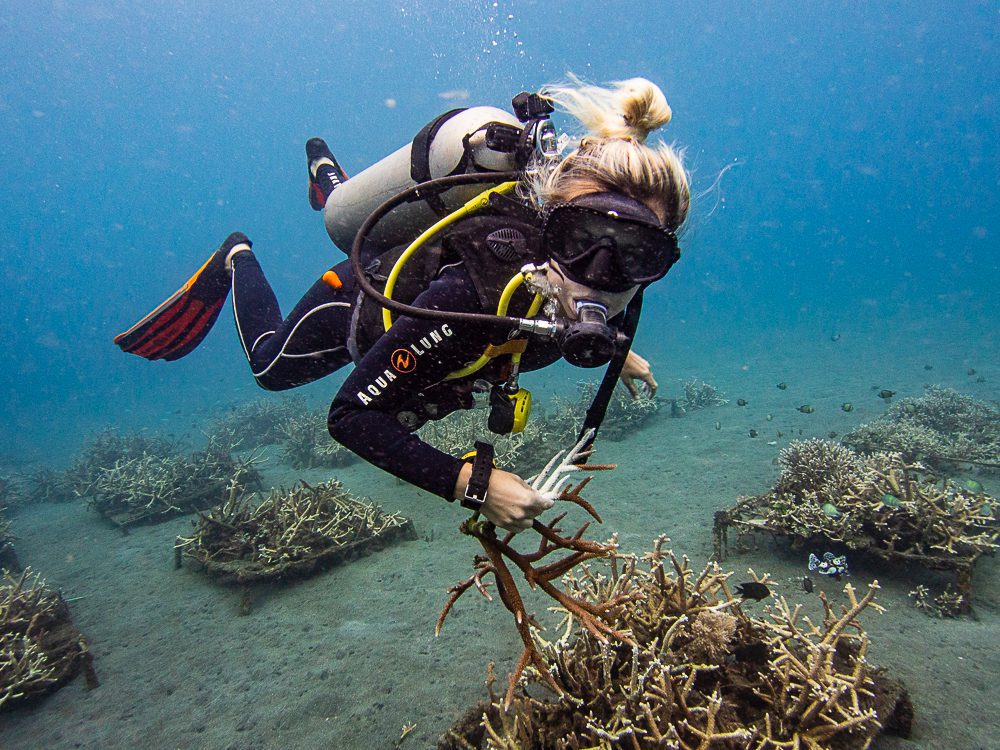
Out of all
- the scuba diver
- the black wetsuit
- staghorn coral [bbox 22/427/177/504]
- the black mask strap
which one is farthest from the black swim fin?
staghorn coral [bbox 22/427/177/504]

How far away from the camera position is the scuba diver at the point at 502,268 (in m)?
1.96

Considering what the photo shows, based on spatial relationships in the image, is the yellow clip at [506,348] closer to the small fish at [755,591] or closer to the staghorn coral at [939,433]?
the small fish at [755,591]

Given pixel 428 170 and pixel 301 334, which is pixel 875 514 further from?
pixel 301 334

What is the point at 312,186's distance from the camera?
5180 mm

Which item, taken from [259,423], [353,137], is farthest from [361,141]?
[259,423]

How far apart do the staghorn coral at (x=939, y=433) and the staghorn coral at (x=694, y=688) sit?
6302mm

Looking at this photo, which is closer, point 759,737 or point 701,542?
Result: point 759,737

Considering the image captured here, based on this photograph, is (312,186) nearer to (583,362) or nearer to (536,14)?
(583,362)

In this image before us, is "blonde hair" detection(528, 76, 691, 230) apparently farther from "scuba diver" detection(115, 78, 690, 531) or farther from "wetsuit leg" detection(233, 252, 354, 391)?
"wetsuit leg" detection(233, 252, 354, 391)

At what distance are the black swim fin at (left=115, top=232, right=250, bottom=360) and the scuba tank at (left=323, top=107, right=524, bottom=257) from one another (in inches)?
88.0

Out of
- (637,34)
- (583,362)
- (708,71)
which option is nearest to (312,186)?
(583,362)

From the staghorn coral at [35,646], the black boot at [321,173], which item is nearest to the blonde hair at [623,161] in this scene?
the black boot at [321,173]

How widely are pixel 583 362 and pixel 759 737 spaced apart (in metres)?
2.13

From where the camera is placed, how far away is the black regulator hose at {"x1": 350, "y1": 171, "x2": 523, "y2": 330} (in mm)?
1925
